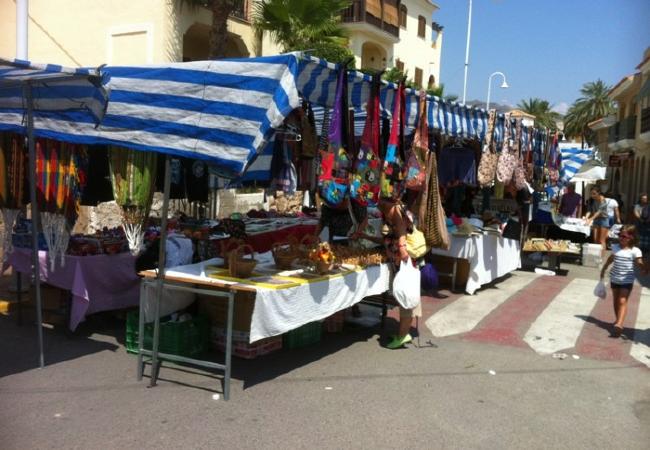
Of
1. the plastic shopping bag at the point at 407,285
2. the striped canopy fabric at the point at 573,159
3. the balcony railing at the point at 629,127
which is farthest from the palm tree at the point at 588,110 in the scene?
the plastic shopping bag at the point at 407,285

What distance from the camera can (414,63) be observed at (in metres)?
33.4

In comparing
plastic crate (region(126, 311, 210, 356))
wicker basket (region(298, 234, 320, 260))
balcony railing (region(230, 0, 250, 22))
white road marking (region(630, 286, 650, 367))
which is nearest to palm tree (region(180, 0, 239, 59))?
balcony railing (region(230, 0, 250, 22))

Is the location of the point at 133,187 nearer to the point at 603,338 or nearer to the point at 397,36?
the point at 603,338

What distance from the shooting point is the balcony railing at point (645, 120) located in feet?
88.5

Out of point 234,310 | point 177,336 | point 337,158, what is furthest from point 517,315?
point 177,336

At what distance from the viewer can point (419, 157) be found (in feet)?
21.9

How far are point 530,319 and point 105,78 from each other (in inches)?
242

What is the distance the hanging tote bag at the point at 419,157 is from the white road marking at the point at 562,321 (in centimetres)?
230

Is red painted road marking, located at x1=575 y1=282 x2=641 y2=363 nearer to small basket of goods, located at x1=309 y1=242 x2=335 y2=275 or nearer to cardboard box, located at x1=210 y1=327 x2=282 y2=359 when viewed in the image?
small basket of goods, located at x1=309 y1=242 x2=335 y2=275

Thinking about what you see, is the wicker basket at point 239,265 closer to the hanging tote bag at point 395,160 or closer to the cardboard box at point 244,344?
the cardboard box at point 244,344

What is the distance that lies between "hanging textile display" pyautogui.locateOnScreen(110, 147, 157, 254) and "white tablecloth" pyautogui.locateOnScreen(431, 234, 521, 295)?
5.28 metres

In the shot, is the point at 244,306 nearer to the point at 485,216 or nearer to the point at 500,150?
the point at 500,150

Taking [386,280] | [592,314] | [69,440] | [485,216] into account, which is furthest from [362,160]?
[485,216]

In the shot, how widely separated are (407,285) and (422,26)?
3075cm
